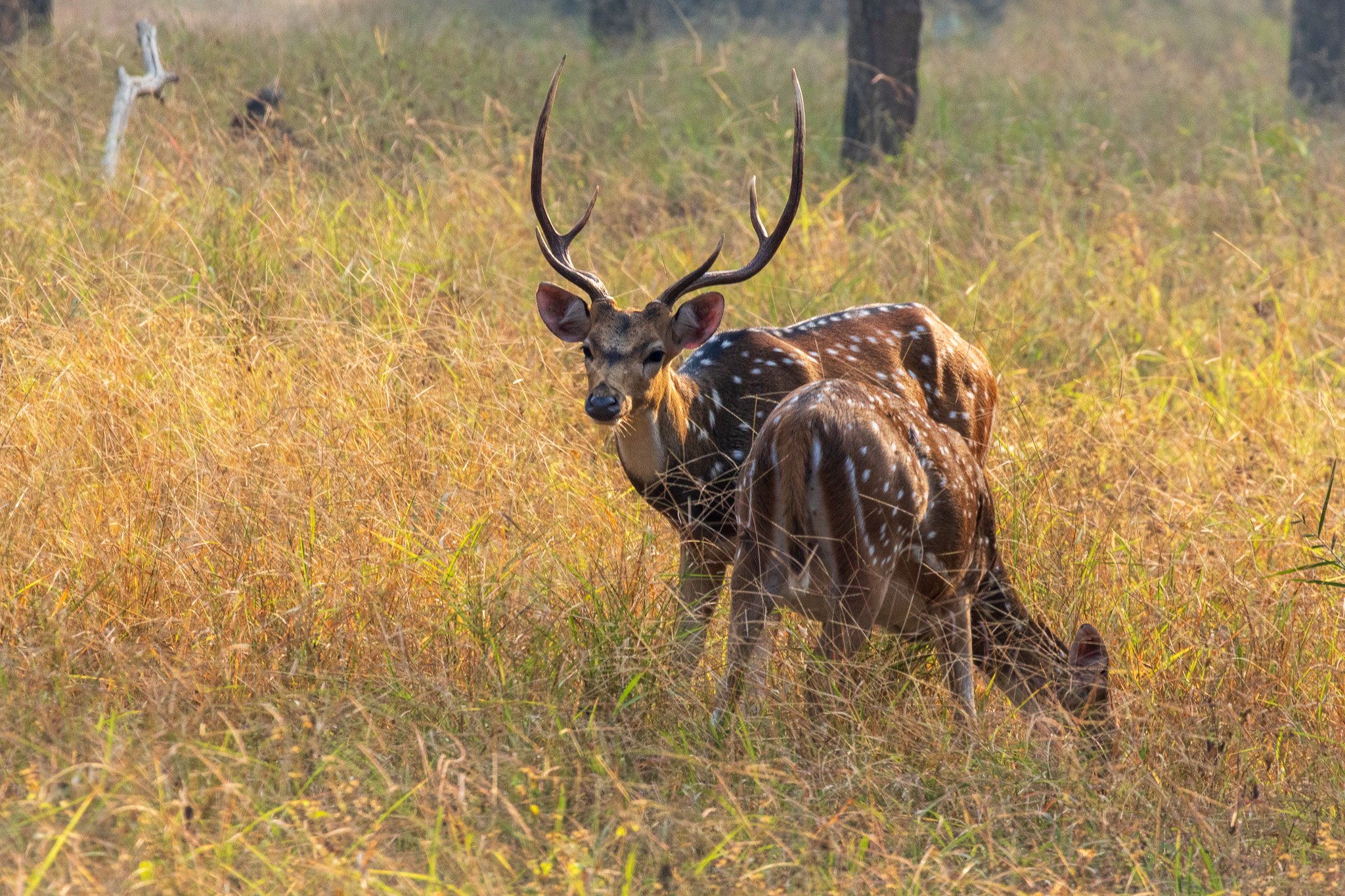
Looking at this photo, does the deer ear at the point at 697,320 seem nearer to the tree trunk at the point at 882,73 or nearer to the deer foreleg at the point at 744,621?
the deer foreleg at the point at 744,621

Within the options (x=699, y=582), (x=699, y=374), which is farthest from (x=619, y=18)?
(x=699, y=582)

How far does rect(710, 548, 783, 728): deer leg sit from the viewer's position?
3648mm

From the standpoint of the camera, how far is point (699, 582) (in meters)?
4.29

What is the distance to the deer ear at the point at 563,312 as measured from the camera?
444cm

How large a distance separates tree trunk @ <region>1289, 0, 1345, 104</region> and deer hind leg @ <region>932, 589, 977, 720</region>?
10717 mm

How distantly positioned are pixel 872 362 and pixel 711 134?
477cm

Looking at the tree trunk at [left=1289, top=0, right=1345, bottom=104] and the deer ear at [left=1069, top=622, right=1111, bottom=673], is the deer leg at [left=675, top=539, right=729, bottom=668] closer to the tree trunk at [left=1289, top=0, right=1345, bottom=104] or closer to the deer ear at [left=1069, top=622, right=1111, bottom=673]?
the deer ear at [left=1069, top=622, right=1111, bottom=673]

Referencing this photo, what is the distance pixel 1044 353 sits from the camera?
6.52 metres

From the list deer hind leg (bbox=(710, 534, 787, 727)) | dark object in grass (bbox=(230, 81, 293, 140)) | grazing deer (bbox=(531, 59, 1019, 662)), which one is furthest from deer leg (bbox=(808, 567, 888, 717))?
dark object in grass (bbox=(230, 81, 293, 140))

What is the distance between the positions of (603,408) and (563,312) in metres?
0.67

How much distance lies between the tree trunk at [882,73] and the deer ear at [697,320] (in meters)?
5.28

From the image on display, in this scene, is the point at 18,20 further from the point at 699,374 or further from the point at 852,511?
the point at 852,511

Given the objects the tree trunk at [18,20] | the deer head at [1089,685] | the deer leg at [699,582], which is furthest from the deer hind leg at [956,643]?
the tree trunk at [18,20]

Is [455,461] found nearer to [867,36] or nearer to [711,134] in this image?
[711,134]
